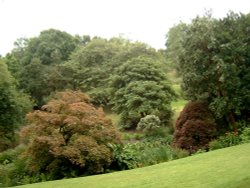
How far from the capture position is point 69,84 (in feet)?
108

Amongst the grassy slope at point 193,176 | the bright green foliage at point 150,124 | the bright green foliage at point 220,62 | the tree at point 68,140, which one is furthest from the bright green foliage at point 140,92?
the grassy slope at point 193,176

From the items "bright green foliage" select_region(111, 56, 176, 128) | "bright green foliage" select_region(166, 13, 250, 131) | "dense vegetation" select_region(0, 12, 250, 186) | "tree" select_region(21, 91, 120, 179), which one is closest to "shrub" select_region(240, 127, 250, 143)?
"dense vegetation" select_region(0, 12, 250, 186)

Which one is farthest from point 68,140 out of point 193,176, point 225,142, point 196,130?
point 225,142

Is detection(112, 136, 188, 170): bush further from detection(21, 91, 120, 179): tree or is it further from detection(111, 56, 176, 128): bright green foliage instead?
detection(111, 56, 176, 128): bright green foliage

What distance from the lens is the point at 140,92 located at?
77.6ft

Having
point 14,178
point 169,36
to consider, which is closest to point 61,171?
point 14,178

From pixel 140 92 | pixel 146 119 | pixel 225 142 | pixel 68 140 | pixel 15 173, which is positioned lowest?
pixel 225 142

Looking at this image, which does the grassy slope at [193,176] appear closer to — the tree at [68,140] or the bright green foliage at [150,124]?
the tree at [68,140]

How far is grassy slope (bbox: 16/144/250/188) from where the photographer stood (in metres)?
7.63

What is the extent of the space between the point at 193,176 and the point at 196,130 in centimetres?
716

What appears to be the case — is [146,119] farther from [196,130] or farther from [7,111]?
[7,111]

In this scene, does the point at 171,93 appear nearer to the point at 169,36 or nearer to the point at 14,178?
the point at 14,178

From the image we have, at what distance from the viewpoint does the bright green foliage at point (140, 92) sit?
23.1 m

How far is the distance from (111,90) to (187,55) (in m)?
11.5
